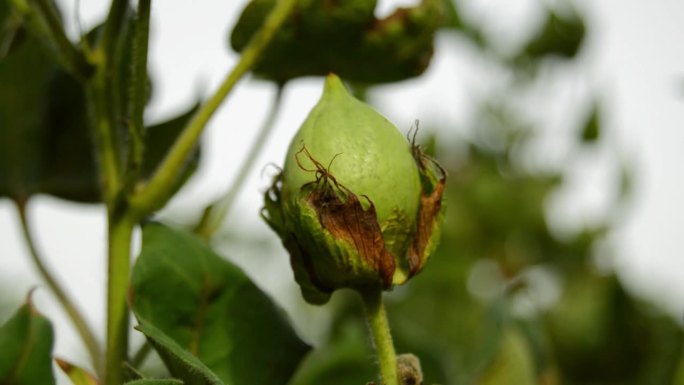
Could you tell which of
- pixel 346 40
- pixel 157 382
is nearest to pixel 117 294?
pixel 157 382

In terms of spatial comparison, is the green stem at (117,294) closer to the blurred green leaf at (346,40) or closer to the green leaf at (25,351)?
the green leaf at (25,351)

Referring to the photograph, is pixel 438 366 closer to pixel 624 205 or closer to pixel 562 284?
pixel 562 284

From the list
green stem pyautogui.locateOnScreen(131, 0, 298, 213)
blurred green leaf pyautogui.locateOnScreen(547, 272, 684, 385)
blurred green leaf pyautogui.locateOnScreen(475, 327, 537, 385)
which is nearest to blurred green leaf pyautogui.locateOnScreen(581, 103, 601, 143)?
blurred green leaf pyautogui.locateOnScreen(547, 272, 684, 385)

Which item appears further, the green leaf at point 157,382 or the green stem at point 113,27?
the green stem at point 113,27

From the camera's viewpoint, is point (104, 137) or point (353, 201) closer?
point (353, 201)

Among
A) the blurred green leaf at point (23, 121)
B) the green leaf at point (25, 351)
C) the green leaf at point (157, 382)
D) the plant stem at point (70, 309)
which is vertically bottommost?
the plant stem at point (70, 309)

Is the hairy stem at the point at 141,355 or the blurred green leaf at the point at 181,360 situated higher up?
the blurred green leaf at the point at 181,360

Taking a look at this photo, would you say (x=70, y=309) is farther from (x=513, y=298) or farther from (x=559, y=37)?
(x=559, y=37)

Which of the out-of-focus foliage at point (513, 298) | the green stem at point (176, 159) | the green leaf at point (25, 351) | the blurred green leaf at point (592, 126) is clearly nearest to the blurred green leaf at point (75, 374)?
the green leaf at point (25, 351)
